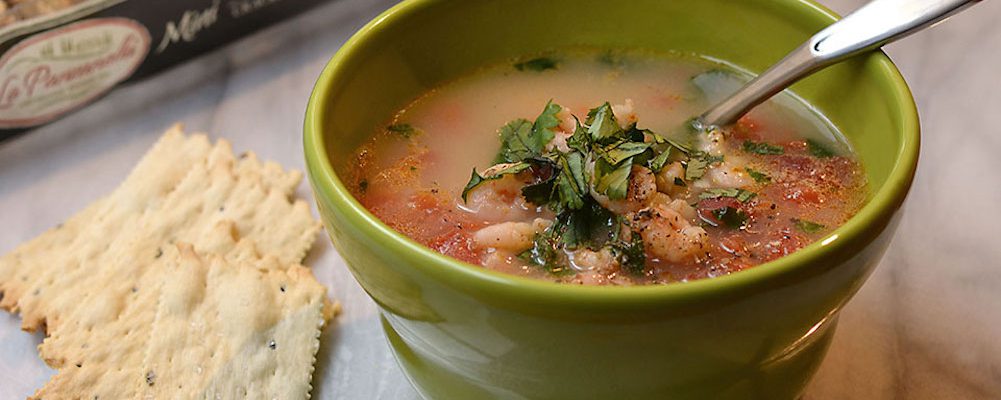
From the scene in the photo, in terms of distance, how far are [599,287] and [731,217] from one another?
14.0 inches

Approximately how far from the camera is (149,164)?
191 centimetres

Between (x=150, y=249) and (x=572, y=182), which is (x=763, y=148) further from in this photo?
(x=150, y=249)

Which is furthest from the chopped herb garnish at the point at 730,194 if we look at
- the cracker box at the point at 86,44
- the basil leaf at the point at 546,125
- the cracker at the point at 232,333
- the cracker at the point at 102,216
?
the cracker box at the point at 86,44

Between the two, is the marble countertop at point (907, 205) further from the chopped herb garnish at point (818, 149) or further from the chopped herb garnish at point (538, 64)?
the chopped herb garnish at point (538, 64)

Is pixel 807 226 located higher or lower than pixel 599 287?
lower

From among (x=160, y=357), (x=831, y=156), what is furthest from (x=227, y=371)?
(x=831, y=156)

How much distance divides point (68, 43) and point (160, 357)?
2.83 ft

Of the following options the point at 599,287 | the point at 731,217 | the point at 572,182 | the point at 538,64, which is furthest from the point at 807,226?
the point at 538,64

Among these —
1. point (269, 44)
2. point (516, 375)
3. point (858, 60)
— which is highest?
point (858, 60)

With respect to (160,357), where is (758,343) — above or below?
above

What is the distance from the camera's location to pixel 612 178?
1.21 metres

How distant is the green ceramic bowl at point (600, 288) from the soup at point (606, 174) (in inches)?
1.8

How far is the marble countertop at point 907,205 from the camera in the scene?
1.48 meters

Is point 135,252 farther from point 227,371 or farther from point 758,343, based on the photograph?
point 758,343
